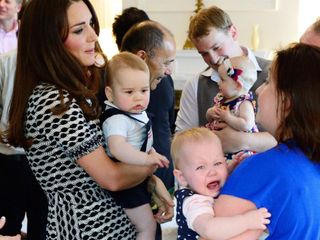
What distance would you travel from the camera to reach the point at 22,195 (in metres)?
2.52

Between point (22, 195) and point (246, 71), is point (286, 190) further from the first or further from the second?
point (22, 195)

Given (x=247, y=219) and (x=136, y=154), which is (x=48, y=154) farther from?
(x=247, y=219)

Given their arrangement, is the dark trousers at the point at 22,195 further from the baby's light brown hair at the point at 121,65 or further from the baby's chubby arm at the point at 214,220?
the baby's chubby arm at the point at 214,220

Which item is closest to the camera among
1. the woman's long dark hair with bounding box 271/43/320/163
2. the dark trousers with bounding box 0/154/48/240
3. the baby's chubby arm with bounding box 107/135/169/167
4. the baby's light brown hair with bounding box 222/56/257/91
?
the woman's long dark hair with bounding box 271/43/320/163

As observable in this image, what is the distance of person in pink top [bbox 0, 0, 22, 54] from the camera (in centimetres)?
302

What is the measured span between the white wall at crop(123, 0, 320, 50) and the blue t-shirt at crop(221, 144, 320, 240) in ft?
15.1

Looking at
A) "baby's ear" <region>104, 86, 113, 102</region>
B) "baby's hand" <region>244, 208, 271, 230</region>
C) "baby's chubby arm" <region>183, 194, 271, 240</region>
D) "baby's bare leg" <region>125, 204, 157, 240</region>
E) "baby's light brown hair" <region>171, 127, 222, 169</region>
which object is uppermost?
"baby's ear" <region>104, 86, 113, 102</region>

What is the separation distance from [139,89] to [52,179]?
45 cm

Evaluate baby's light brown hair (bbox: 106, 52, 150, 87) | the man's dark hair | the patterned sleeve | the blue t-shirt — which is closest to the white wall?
the man's dark hair

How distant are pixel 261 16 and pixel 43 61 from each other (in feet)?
15.6

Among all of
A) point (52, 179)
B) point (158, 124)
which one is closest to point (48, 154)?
point (52, 179)

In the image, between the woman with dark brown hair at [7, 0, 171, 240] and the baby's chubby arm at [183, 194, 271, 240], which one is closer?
the baby's chubby arm at [183, 194, 271, 240]

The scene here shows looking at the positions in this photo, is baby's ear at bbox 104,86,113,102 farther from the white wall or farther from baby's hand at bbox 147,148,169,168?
the white wall

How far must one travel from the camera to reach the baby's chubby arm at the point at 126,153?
5.30ft
